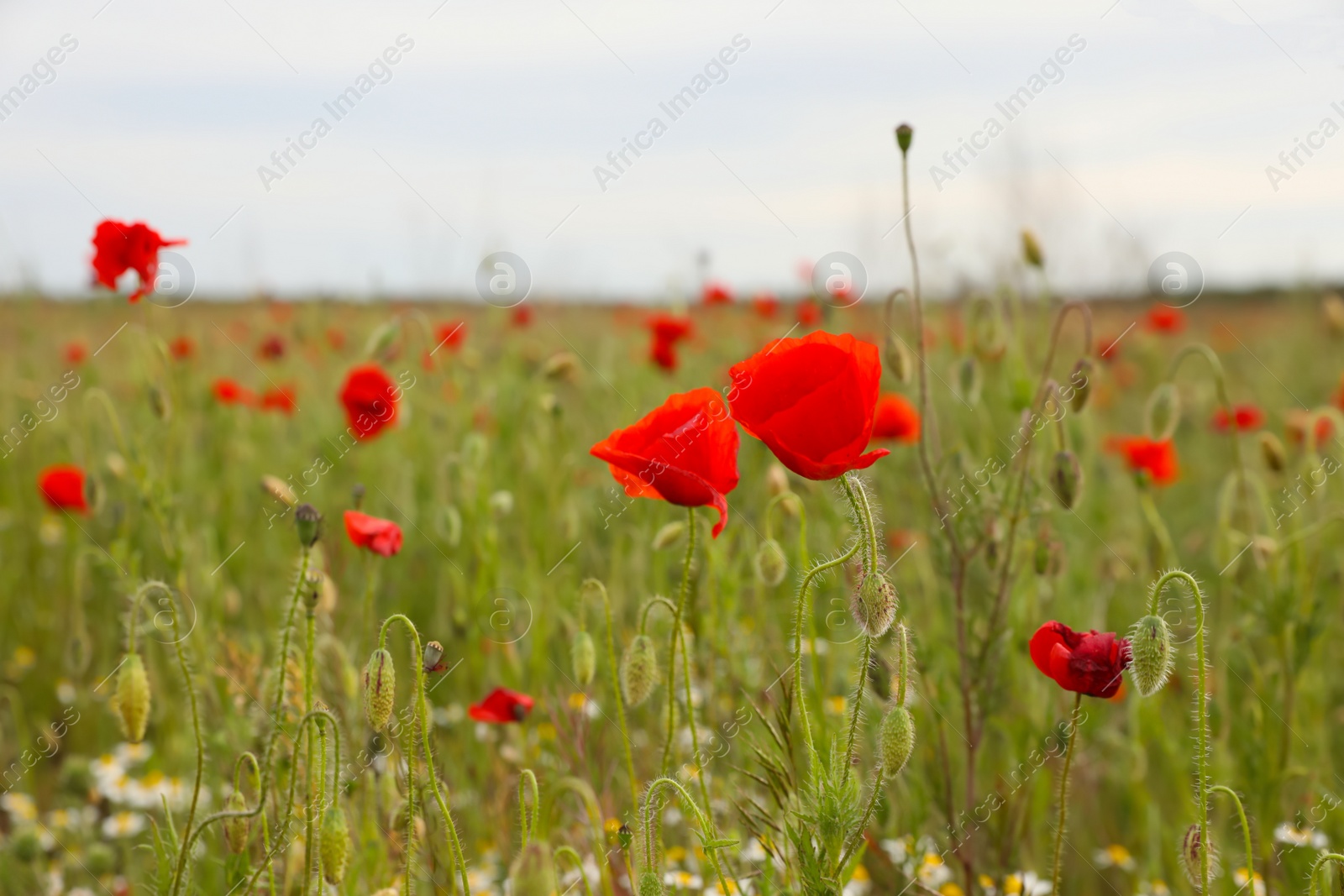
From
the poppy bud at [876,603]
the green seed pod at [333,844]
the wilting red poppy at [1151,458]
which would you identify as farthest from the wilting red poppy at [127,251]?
the wilting red poppy at [1151,458]

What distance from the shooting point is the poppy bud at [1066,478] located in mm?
1957

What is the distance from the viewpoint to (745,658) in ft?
7.20

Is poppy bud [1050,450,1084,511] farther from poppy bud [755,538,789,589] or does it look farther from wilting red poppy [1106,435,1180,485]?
wilting red poppy [1106,435,1180,485]

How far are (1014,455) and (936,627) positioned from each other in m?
0.73

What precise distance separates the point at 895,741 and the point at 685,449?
0.43 metres

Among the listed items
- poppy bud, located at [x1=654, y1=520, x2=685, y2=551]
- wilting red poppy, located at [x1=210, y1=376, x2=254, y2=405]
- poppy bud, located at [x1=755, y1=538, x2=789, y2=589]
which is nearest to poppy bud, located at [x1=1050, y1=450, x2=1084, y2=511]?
poppy bud, located at [x1=755, y1=538, x2=789, y2=589]

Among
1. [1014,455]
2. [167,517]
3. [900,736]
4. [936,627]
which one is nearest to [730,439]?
[900,736]

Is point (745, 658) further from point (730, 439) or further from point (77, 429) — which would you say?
point (77, 429)

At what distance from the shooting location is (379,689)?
4.31 feet

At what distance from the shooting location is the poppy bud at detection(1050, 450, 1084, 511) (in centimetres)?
196

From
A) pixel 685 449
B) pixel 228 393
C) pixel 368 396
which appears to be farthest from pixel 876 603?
pixel 228 393

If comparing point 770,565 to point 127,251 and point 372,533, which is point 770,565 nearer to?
point 372,533

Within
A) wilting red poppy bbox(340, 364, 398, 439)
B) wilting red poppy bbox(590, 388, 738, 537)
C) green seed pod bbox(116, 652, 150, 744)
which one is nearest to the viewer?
wilting red poppy bbox(590, 388, 738, 537)

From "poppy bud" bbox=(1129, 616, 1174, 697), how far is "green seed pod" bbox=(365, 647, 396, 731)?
0.93 meters
